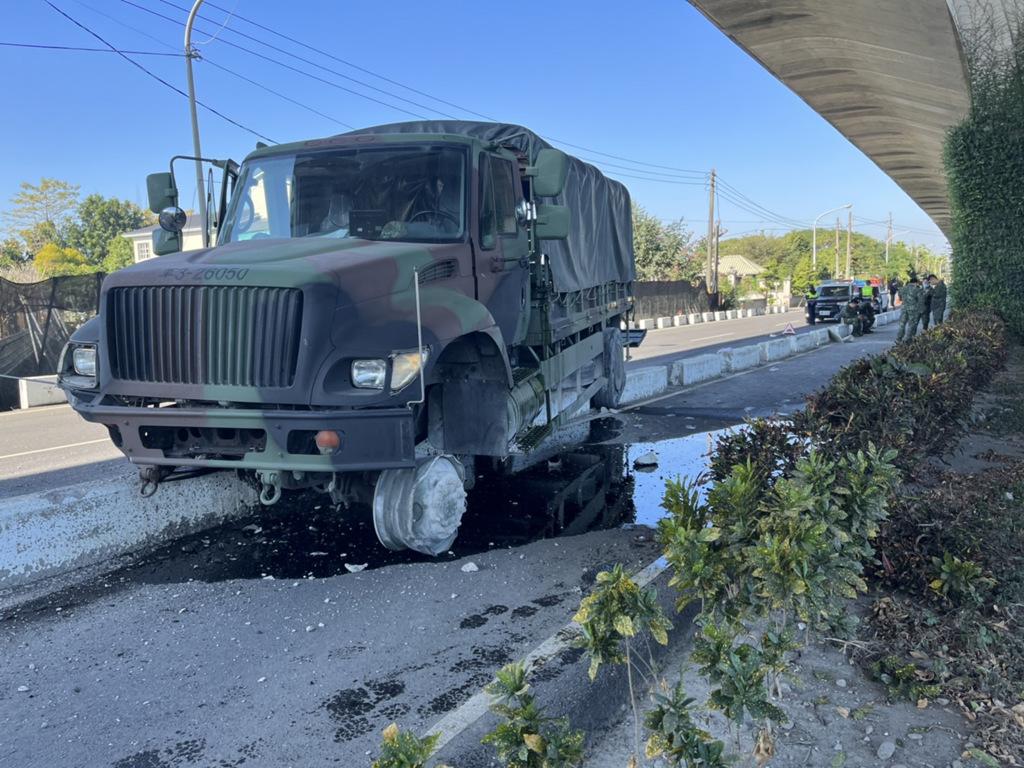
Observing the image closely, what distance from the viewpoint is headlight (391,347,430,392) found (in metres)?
4.11

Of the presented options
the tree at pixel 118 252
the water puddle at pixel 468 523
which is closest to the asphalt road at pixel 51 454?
the water puddle at pixel 468 523

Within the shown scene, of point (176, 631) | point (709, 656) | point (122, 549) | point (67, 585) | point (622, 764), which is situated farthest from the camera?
point (122, 549)

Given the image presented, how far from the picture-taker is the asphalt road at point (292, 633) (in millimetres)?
2963

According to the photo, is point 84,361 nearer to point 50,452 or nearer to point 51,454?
point 51,454

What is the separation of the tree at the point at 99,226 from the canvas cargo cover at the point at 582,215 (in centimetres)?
6618

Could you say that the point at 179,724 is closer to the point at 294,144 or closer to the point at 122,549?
the point at 122,549

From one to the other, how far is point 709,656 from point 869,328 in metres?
27.6

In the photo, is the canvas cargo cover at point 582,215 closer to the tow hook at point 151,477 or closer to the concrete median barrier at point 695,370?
the concrete median barrier at point 695,370

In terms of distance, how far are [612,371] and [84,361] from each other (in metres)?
6.68

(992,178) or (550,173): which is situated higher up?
(992,178)

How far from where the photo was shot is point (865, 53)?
1435 cm

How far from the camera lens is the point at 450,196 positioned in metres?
5.24

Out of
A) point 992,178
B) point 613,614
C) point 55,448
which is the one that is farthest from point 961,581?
point 992,178

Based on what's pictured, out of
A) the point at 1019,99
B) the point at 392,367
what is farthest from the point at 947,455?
the point at 1019,99
